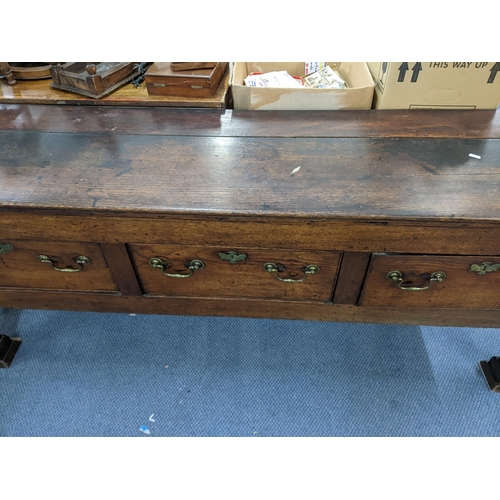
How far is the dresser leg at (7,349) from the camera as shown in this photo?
4.09ft

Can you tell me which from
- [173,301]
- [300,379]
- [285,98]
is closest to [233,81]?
[285,98]

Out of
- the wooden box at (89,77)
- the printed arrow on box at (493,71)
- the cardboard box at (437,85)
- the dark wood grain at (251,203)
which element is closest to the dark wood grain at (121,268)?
the dark wood grain at (251,203)

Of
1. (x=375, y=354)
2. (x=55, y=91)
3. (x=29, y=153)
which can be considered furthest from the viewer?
(x=375, y=354)

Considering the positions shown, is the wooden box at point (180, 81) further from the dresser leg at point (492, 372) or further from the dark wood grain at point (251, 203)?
the dresser leg at point (492, 372)

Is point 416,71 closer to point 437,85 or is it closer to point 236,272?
point 437,85

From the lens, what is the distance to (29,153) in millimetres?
919

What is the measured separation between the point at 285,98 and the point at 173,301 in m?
0.67

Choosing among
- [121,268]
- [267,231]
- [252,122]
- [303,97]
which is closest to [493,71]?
[303,97]

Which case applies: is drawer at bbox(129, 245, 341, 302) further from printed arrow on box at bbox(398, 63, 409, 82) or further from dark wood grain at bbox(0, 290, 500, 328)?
printed arrow on box at bbox(398, 63, 409, 82)

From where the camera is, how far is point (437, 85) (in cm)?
102

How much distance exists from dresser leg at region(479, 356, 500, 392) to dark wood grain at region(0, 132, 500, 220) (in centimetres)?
67

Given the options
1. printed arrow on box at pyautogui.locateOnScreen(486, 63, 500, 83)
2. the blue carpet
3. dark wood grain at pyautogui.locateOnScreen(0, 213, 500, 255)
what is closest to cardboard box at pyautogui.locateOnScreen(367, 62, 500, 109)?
printed arrow on box at pyautogui.locateOnScreen(486, 63, 500, 83)

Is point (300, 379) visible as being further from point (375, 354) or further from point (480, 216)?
point (480, 216)

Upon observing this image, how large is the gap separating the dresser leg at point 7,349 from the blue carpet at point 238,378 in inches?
1.0
